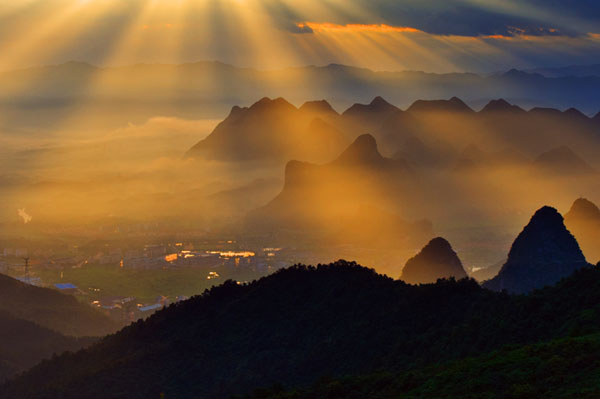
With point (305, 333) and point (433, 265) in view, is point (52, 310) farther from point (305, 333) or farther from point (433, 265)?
point (305, 333)

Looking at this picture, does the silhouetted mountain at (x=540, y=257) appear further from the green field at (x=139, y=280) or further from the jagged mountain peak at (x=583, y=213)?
the green field at (x=139, y=280)

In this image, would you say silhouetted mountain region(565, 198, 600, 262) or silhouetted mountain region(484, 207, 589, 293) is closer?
silhouetted mountain region(484, 207, 589, 293)

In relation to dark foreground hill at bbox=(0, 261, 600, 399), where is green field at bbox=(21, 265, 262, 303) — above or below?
above

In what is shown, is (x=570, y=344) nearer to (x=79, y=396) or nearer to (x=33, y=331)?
(x=79, y=396)

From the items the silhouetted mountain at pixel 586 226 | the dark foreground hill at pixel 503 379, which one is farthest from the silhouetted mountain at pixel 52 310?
the silhouetted mountain at pixel 586 226

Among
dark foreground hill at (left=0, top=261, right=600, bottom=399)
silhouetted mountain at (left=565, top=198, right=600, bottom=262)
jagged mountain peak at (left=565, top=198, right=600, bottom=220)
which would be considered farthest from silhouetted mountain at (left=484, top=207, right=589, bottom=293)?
dark foreground hill at (left=0, top=261, right=600, bottom=399)

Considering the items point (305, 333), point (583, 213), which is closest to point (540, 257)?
point (583, 213)

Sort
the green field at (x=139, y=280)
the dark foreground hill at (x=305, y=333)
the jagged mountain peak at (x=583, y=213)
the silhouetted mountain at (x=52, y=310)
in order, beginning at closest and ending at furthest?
1. the dark foreground hill at (x=305, y=333)
2. the silhouetted mountain at (x=52, y=310)
3. the jagged mountain peak at (x=583, y=213)
4. the green field at (x=139, y=280)

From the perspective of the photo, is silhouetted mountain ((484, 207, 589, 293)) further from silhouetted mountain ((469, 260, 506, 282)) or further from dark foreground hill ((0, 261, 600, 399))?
dark foreground hill ((0, 261, 600, 399))
